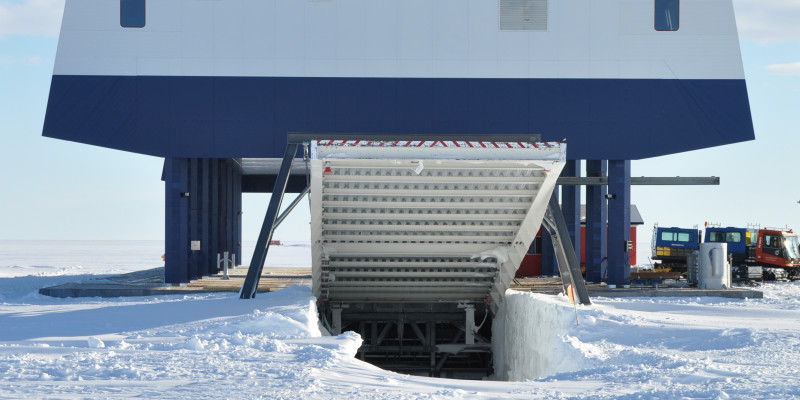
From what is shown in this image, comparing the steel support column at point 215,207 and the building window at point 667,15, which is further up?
the building window at point 667,15

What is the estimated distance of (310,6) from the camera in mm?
27641

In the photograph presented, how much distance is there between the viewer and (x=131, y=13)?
2775 cm

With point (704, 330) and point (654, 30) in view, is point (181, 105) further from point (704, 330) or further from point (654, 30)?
point (704, 330)

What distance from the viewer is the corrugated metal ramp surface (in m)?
15.0

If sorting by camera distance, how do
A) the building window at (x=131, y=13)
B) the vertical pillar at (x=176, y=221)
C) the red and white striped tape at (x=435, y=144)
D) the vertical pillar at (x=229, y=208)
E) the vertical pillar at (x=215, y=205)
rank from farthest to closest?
the vertical pillar at (x=229, y=208)
the vertical pillar at (x=215, y=205)
the vertical pillar at (x=176, y=221)
the building window at (x=131, y=13)
the red and white striped tape at (x=435, y=144)

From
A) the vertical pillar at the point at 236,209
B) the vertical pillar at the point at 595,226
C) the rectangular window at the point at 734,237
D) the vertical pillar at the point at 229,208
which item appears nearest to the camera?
the vertical pillar at the point at 595,226

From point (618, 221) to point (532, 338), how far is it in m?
12.2

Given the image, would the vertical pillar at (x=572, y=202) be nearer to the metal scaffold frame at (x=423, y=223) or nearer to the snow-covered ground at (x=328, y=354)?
the metal scaffold frame at (x=423, y=223)

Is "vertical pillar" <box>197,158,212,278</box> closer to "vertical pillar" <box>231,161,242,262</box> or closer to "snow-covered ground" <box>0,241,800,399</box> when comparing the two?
"vertical pillar" <box>231,161,242,262</box>

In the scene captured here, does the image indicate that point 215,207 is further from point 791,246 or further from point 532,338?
point 791,246

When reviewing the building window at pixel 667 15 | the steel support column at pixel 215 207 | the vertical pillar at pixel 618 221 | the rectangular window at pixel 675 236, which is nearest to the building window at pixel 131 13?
the steel support column at pixel 215 207

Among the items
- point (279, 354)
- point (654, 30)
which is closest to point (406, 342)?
point (654, 30)

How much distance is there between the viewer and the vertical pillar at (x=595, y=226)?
100 ft

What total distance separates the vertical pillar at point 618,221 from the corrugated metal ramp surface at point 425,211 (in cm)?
912
